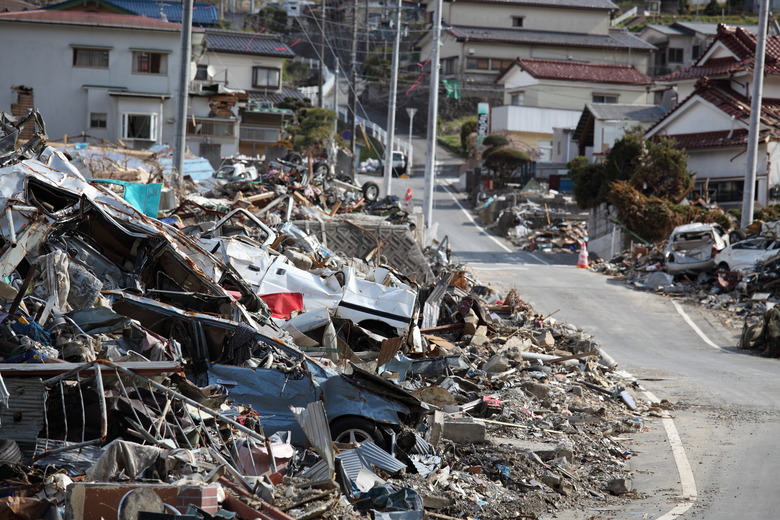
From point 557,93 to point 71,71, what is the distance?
117 feet

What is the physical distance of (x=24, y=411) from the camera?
7910 mm

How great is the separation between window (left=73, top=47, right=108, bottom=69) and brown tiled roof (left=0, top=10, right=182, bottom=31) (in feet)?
4.15

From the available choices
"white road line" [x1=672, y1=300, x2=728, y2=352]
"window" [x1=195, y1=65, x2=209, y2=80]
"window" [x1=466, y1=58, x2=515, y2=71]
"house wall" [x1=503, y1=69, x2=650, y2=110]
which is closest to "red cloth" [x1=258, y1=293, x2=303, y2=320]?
"white road line" [x1=672, y1=300, x2=728, y2=352]

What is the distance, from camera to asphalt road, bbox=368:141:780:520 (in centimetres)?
923

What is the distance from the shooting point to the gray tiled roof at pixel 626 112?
51656 millimetres

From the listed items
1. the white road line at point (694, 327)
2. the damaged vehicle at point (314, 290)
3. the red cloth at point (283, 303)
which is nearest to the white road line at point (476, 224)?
the white road line at point (694, 327)

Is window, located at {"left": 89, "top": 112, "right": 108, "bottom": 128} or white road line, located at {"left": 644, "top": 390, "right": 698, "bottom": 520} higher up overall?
window, located at {"left": 89, "top": 112, "right": 108, "bottom": 128}

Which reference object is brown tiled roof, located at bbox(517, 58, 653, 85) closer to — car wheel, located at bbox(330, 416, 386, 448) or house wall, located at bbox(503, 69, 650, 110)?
house wall, located at bbox(503, 69, 650, 110)

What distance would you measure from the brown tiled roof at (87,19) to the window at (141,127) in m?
3.66

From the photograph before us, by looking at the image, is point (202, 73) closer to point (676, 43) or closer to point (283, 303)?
point (283, 303)

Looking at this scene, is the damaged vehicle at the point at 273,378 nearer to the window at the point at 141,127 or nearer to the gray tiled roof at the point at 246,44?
the window at the point at 141,127

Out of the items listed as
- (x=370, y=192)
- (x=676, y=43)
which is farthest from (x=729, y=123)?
(x=676, y=43)

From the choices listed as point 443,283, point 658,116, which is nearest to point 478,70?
point 658,116

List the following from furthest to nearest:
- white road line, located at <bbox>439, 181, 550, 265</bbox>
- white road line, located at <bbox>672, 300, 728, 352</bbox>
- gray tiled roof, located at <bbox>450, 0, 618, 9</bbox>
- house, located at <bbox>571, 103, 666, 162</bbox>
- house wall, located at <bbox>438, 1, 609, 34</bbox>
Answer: gray tiled roof, located at <bbox>450, 0, 618, 9</bbox> → house wall, located at <bbox>438, 1, 609, 34</bbox> → house, located at <bbox>571, 103, 666, 162</bbox> → white road line, located at <bbox>439, 181, 550, 265</bbox> → white road line, located at <bbox>672, 300, 728, 352</bbox>
